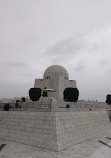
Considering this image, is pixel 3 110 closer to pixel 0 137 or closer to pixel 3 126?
pixel 3 126

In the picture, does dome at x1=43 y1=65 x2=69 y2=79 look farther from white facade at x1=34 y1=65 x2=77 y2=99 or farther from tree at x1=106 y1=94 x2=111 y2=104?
tree at x1=106 y1=94 x2=111 y2=104

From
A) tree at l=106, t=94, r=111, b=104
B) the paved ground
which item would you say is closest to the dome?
tree at l=106, t=94, r=111, b=104

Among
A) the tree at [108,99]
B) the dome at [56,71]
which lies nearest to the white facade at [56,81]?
the dome at [56,71]

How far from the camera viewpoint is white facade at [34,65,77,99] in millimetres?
53812

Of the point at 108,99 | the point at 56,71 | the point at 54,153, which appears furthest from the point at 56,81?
the point at 54,153

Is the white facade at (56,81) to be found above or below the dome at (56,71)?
below

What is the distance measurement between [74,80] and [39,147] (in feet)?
141

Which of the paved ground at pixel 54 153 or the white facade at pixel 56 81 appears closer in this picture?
the paved ground at pixel 54 153

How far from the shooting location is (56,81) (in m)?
54.6

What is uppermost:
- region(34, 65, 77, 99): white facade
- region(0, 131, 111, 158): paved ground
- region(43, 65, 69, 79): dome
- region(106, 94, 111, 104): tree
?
region(43, 65, 69, 79): dome

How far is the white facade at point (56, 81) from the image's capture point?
53.8 meters

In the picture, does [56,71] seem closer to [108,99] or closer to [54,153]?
[108,99]

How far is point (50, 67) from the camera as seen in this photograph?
5994 cm

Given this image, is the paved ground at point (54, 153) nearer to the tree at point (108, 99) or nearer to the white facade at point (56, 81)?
the tree at point (108, 99)
